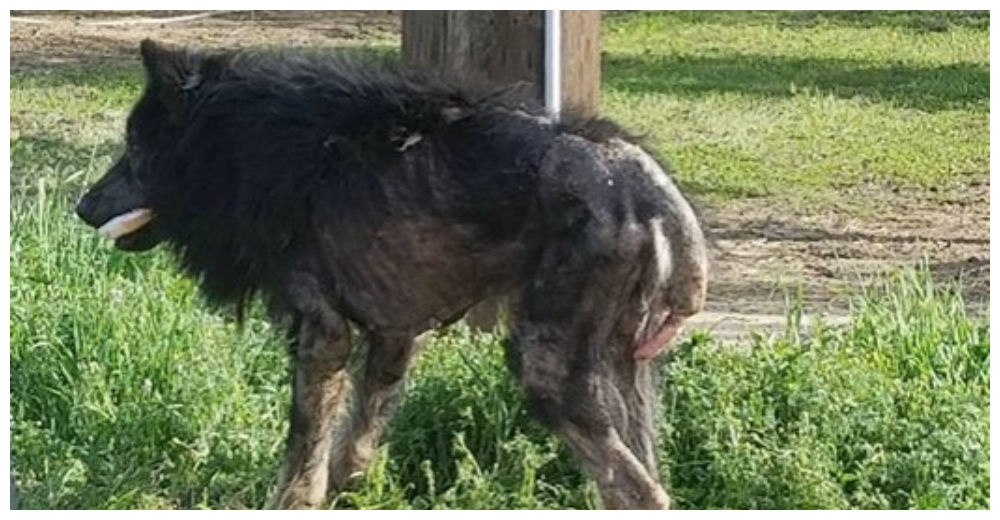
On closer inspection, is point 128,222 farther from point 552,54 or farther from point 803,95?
point 803,95

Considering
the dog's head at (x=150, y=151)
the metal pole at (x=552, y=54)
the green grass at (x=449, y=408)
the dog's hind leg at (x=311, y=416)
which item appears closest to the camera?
the dog's hind leg at (x=311, y=416)

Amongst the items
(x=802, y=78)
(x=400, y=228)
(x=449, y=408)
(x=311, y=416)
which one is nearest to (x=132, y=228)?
(x=311, y=416)

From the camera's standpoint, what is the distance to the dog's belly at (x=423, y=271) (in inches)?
234

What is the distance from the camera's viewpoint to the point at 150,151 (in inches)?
250

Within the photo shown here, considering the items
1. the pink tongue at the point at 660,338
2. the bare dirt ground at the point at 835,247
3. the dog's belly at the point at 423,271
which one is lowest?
the bare dirt ground at the point at 835,247

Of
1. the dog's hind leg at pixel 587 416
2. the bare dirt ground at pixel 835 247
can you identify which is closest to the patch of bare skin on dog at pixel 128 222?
the dog's hind leg at pixel 587 416

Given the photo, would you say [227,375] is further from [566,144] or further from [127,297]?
[566,144]

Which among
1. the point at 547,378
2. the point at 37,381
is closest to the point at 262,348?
the point at 37,381

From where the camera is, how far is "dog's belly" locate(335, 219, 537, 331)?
5.95 meters

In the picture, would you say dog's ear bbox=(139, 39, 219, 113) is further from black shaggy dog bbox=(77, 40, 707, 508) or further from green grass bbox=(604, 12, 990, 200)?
green grass bbox=(604, 12, 990, 200)

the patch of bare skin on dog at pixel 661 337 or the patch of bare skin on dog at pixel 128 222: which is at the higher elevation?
the patch of bare skin on dog at pixel 128 222

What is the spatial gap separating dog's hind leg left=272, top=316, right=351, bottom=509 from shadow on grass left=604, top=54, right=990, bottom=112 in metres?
7.57

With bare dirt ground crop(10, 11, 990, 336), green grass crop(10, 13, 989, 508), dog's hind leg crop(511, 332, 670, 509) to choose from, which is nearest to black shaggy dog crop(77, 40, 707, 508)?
dog's hind leg crop(511, 332, 670, 509)

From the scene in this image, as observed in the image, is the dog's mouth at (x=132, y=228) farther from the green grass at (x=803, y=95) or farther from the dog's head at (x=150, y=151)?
the green grass at (x=803, y=95)
